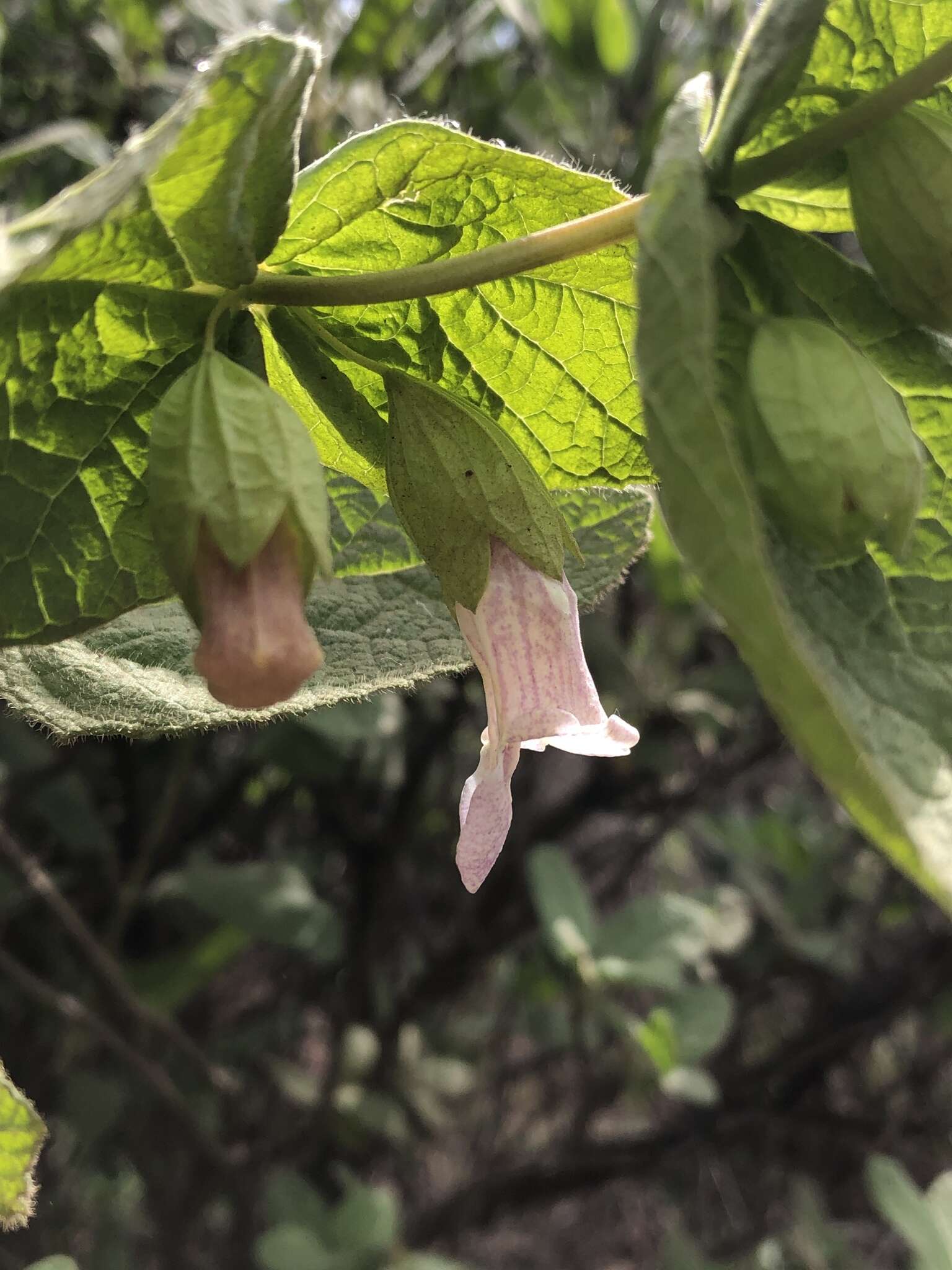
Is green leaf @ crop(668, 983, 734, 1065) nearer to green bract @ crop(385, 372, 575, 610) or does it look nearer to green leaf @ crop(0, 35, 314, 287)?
green bract @ crop(385, 372, 575, 610)

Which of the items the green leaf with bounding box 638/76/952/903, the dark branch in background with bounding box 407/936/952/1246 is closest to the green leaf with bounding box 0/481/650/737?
the green leaf with bounding box 638/76/952/903

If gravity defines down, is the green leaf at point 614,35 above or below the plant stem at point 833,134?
above

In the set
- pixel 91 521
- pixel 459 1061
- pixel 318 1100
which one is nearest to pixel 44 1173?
pixel 318 1100

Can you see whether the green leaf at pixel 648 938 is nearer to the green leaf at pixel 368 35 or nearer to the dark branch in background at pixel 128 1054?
the dark branch in background at pixel 128 1054

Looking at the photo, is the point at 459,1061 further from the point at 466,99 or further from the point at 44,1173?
the point at 466,99

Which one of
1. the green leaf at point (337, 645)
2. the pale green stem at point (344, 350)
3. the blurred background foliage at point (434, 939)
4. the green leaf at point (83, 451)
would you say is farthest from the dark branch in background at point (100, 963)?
the pale green stem at point (344, 350)

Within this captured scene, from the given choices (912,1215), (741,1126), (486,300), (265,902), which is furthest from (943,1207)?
(486,300)
